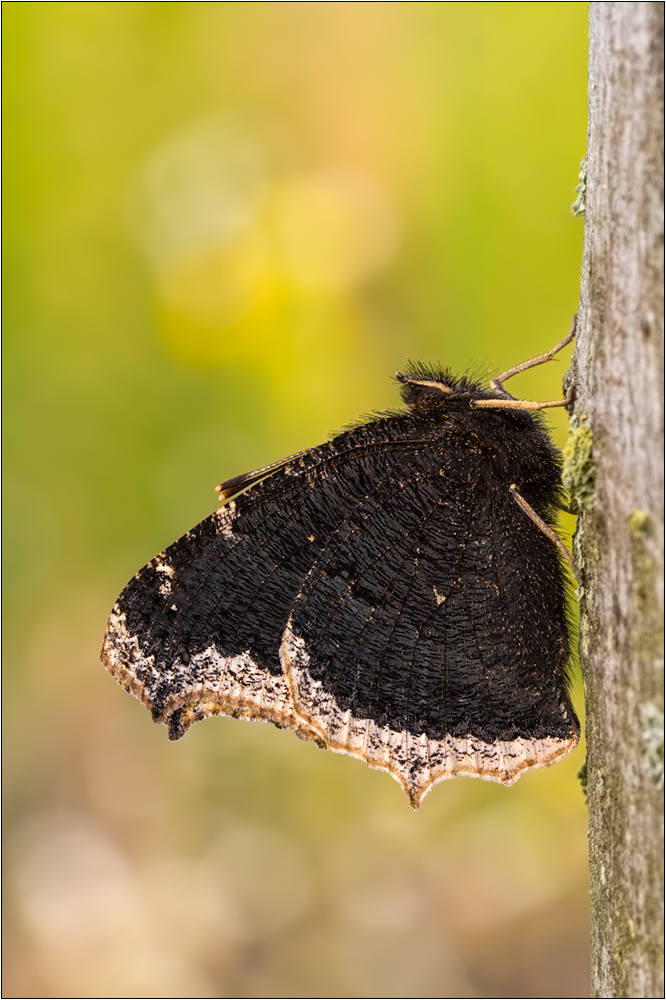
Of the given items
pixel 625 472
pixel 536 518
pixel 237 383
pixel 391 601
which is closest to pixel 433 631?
pixel 391 601

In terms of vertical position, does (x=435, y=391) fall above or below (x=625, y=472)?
above

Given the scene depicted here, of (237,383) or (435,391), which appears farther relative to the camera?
(237,383)

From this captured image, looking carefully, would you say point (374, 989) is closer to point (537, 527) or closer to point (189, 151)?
point (537, 527)

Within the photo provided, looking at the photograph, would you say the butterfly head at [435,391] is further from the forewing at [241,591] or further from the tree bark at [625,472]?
the tree bark at [625,472]

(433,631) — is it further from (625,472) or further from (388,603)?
(625,472)

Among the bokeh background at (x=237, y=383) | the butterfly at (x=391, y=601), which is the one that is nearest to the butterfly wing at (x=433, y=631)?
the butterfly at (x=391, y=601)

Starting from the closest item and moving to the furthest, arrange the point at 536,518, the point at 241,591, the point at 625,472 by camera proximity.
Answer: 1. the point at 625,472
2. the point at 536,518
3. the point at 241,591

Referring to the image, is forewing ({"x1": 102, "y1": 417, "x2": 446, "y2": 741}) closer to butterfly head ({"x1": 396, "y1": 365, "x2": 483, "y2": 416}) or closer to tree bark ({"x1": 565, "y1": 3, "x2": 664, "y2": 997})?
butterfly head ({"x1": 396, "y1": 365, "x2": 483, "y2": 416})

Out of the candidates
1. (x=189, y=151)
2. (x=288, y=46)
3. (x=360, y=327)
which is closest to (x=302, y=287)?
(x=360, y=327)
